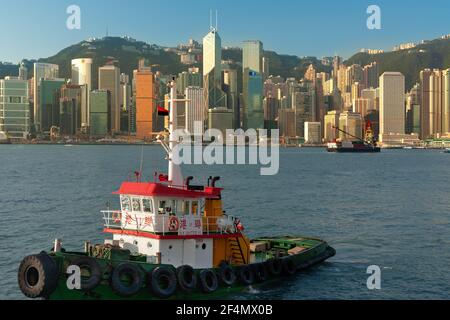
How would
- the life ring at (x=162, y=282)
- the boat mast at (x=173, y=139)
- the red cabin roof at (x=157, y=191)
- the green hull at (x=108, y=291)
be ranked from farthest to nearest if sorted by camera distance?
the boat mast at (x=173, y=139) < the red cabin roof at (x=157, y=191) < the life ring at (x=162, y=282) < the green hull at (x=108, y=291)

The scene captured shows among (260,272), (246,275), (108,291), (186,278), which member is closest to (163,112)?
(186,278)

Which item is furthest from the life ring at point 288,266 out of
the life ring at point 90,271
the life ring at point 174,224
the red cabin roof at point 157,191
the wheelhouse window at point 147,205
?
the life ring at point 90,271

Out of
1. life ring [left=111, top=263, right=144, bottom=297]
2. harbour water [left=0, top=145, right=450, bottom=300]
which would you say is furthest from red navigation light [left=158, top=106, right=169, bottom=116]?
harbour water [left=0, top=145, right=450, bottom=300]

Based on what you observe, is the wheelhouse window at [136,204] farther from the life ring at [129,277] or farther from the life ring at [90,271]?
the life ring at [90,271]

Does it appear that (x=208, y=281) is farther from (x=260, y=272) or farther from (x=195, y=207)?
(x=260, y=272)

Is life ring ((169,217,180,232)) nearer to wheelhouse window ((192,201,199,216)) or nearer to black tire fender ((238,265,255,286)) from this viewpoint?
wheelhouse window ((192,201,199,216))

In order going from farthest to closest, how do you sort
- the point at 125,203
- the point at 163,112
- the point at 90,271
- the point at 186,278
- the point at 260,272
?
1. the point at 260,272
2. the point at 125,203
3. the point at 163,112
4. the point at 186,278
5. the point at 90,271
